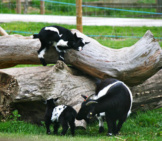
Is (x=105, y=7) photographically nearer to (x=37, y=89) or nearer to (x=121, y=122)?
(x=37, y=89)

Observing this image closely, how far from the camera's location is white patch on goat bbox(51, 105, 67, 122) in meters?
7.06

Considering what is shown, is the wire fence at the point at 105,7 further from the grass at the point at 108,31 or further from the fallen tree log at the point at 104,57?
the fallen tree log at the point at 104,57

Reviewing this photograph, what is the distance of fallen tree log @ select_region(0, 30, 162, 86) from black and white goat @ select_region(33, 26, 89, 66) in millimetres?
144

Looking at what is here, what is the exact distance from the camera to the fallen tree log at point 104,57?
785 cm

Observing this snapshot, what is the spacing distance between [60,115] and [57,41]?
6.51 feet

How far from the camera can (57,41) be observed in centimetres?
817

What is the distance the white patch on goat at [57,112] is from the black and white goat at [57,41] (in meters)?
1.43

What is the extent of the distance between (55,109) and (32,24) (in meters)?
8.70

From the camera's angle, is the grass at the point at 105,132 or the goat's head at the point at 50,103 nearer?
the grass at the point at 105,132

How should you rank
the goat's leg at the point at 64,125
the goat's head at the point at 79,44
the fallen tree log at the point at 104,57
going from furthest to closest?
the goat's head at the point at 79,44
the fallen tree log at the point at 104,57
the goat's leg at the point at 64,125

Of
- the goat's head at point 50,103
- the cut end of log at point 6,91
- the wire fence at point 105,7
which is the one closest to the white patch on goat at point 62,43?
the cut end of log at point 6,91

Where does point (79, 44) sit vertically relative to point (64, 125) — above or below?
above

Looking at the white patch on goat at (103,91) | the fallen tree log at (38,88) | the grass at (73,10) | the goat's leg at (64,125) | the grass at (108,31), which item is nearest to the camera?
the goat's leg at (64,125)

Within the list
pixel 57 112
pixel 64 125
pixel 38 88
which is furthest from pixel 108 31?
pixel 64 125
